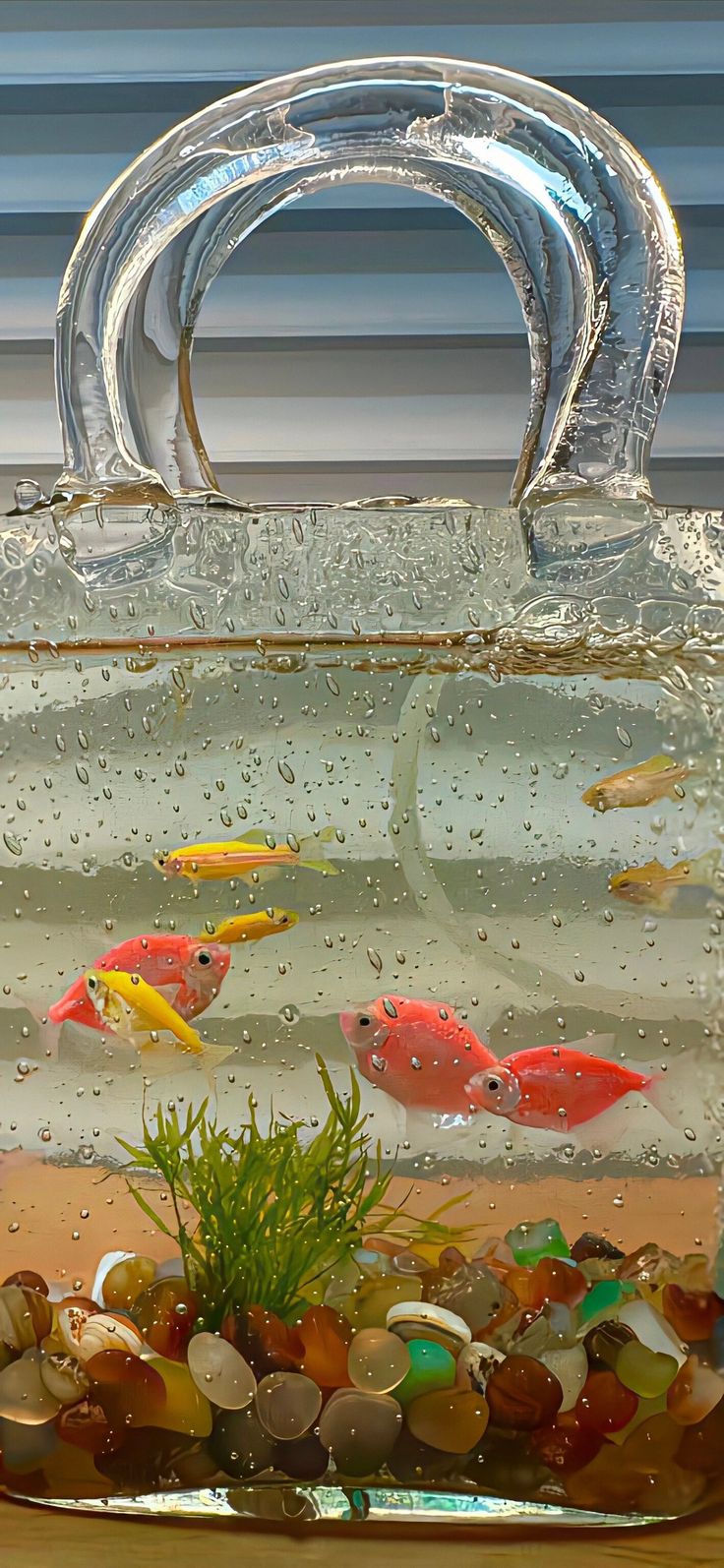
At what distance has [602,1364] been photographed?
0.45 m

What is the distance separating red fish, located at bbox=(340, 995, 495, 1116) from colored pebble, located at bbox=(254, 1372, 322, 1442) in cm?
11

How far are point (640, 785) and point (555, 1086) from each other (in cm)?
12

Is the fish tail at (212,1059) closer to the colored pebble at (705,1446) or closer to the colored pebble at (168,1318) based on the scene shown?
the colored pebble at (168,1318)

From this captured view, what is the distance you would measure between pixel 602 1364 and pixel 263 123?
1.69 ft

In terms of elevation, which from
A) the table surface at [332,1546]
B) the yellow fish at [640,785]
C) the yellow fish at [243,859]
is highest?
the yellow fish at [640,785]

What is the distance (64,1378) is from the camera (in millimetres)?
448

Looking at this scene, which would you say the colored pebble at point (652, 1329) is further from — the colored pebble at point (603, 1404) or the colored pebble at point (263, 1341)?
the colored pebble at point (263, 1341)

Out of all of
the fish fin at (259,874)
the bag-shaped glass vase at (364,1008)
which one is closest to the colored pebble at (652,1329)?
the bag-shaped glass vase at (364,1008)

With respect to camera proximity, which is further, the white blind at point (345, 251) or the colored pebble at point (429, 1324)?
the white blind at point (345, 251)

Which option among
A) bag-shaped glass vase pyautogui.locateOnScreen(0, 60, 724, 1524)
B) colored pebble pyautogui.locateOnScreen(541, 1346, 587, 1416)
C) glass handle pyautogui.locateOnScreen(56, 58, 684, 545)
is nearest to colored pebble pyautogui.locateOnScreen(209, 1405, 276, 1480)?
bag-shaped glass vase pyautogui.locateOnScreen(0, 60, 724, 1524)

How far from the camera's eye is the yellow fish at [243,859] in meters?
0.45

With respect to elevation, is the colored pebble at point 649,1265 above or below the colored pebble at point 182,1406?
above

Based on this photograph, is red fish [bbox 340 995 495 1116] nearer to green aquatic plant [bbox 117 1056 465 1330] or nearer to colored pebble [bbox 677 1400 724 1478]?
green aquatic plant [bbox 117 1056 465 1330]

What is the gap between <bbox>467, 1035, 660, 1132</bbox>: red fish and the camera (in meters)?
0.45
